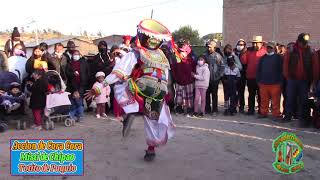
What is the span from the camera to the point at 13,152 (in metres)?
5.80

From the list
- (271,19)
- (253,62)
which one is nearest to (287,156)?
(253,62)

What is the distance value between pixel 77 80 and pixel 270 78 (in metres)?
4.40

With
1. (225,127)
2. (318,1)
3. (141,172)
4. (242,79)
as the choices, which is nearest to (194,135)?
(225,127)

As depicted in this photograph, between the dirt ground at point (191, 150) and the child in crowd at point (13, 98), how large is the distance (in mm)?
502

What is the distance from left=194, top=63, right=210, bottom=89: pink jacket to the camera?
33.0 feet

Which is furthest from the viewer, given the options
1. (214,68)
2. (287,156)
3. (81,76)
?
(214,68)

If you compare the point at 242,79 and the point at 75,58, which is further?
the point at 242,79

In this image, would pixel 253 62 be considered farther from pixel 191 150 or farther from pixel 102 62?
pixel 191 150

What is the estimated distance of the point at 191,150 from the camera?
6941 millimetres

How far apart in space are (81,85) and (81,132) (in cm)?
194

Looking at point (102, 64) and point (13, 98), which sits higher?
point (102, 64)

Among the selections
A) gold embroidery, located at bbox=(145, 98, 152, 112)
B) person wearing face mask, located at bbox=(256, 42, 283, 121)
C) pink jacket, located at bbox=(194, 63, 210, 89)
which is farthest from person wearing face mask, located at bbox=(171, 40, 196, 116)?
gold embroidery, located at bbox=(145, 98, 152, 112)

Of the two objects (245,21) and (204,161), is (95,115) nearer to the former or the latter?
(204,161)

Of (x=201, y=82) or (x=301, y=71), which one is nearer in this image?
(x=301, y=71)
